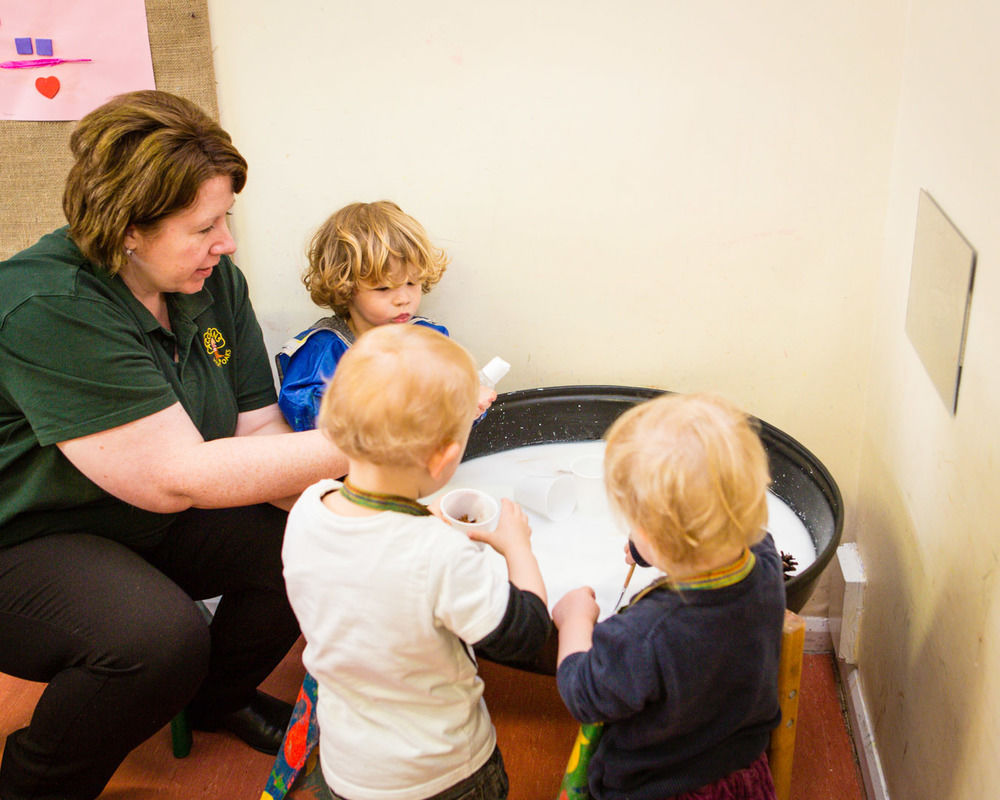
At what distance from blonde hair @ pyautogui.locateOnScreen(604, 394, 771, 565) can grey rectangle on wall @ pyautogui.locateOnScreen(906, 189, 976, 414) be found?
454 millimetres

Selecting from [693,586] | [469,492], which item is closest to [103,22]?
[469,492]

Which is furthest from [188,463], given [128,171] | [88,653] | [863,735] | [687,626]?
[863,735]

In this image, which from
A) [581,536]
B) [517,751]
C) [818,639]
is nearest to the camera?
[581,536]

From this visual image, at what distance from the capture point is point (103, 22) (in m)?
1.84

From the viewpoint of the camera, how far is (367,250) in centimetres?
172

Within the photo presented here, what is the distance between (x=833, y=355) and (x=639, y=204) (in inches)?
21.1

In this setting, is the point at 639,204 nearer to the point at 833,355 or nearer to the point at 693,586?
the point at 833,355

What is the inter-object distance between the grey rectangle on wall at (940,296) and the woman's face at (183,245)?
3.73 ft

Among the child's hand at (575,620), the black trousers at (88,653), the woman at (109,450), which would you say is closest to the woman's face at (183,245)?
the woman at (109,450)

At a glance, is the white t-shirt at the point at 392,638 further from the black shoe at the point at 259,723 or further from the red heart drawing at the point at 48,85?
the red heart drawing at the point at 48,85

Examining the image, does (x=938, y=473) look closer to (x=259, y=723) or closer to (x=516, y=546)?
(x=516, y=546)

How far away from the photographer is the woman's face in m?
1.45

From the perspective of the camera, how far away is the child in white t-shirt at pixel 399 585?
1037 millimetres

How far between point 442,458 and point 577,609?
298 mm
